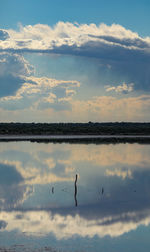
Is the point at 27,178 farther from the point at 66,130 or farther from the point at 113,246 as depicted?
the point at 66,130

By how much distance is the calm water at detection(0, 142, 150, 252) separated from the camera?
18.8 m

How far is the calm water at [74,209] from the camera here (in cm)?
1880

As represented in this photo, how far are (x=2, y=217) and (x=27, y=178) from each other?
63.3 ft

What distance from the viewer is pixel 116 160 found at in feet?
204

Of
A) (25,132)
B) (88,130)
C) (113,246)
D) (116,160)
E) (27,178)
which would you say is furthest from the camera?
(88,130)

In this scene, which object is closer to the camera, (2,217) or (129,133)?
(2,217)

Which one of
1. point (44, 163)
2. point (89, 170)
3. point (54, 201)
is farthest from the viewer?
point (44, 163)

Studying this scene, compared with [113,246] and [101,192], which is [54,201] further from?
[113,246]

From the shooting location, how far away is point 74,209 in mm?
26188

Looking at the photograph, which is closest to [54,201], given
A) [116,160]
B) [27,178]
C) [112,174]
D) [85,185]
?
[85,185]

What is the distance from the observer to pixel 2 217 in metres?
23.1

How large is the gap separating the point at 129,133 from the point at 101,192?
12409cm

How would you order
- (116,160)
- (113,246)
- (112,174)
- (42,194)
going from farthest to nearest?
(116,160) → (112,174) → (42,194) → (113,246)

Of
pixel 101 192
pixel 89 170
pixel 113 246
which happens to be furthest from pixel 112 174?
pixel 113 246
